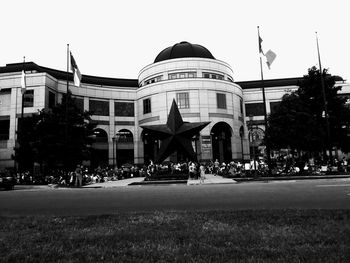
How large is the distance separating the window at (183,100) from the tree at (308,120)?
17286 millimetres

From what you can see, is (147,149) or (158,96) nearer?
(158,96)

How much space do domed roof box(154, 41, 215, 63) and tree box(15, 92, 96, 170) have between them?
24.9 metres

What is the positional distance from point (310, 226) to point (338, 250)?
1580 millimetres

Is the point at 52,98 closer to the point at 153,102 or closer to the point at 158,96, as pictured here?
the point at 153,102

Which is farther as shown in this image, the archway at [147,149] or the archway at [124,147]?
the archway at [147,149]

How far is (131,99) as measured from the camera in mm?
56125

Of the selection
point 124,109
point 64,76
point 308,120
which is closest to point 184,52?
point 124,109

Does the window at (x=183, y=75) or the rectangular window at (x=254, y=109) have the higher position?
the window at (x=183, y=75)

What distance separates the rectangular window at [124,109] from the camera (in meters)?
55.4

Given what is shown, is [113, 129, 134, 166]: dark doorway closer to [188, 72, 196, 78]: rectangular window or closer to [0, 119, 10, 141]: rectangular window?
[188, 72, 196, 78]: rectangular window

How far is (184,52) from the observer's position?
5522cm

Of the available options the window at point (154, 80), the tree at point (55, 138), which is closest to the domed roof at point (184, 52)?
the window at point (154, 80)

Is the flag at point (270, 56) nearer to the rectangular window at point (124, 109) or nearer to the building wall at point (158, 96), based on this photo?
the building wall at point (158, 96)

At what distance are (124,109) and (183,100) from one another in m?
11.9
